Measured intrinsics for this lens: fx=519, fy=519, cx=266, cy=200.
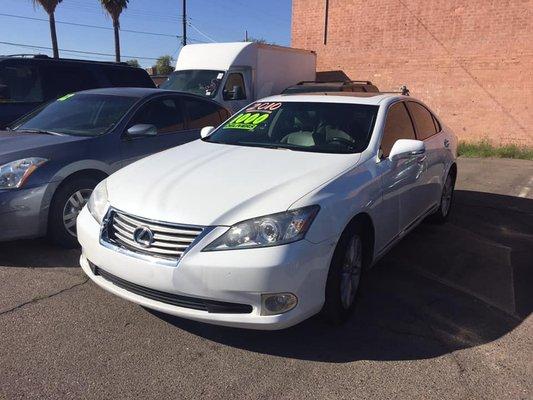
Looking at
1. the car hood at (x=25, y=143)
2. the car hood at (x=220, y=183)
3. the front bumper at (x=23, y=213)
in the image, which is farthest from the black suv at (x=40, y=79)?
the car hood at (x=220, y=183)

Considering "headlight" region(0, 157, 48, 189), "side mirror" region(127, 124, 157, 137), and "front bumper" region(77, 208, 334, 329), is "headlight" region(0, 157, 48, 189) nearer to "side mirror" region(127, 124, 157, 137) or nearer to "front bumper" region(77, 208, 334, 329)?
"side mirror" region(127, 124, 157, 137)

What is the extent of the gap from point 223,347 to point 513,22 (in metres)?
12.6

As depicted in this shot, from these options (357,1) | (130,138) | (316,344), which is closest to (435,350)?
(316,344)

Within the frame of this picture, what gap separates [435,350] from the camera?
10.6 feet

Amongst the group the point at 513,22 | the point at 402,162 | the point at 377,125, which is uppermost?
the point at 513,22

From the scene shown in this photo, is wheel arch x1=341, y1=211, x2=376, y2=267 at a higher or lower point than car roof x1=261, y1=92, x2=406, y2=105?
lower

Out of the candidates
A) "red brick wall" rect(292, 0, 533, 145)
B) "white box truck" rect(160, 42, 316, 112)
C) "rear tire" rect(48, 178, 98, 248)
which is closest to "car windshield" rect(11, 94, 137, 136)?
"rear tire" rect(48, 178, 98, 248)

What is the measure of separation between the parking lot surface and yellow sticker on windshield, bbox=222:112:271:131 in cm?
168

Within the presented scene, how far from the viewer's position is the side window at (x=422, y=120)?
5086mm

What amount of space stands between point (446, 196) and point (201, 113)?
3157 mm

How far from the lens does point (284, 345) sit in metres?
3.25

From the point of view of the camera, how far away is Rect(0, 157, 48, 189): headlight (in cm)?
445

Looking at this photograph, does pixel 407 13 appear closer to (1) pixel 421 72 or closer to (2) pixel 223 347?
(1) pixel 421 72

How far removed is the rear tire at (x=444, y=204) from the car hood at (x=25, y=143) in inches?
153
